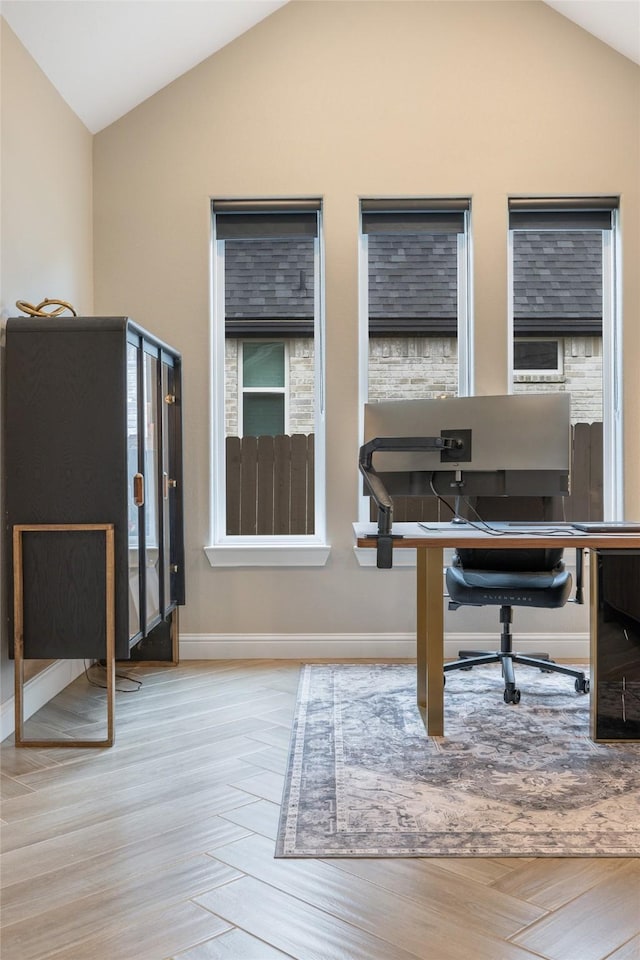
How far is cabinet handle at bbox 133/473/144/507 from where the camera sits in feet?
9.67

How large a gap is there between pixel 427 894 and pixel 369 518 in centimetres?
243

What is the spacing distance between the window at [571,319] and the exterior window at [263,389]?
1.26 meters

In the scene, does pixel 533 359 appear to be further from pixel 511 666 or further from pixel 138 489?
pixel 138 489

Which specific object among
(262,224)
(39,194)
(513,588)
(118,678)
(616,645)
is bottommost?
(118,678)

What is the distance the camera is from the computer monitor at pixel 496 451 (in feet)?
8.77

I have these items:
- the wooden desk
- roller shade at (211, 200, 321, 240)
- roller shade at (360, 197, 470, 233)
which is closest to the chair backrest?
the wooden desk

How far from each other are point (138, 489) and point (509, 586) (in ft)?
5.19

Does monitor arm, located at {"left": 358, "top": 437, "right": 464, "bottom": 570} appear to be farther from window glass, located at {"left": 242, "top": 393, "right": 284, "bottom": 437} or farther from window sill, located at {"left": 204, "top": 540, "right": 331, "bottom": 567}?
window glass, located at {"left": 242, "top": 393, "right": 284, "bottom": 437}

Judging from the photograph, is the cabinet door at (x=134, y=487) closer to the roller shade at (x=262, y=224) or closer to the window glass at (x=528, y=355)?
the roller shade at (x=262, y=224)

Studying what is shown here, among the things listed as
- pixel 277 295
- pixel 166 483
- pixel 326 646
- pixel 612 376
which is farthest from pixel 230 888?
pixel 612 376

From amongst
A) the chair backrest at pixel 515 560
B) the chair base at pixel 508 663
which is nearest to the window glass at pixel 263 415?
the chair backrest at pixel 515 560

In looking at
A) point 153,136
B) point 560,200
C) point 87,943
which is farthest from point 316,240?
point 87,943

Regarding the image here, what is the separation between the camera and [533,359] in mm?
4031

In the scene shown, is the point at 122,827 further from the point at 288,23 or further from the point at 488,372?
the point at 288,23
